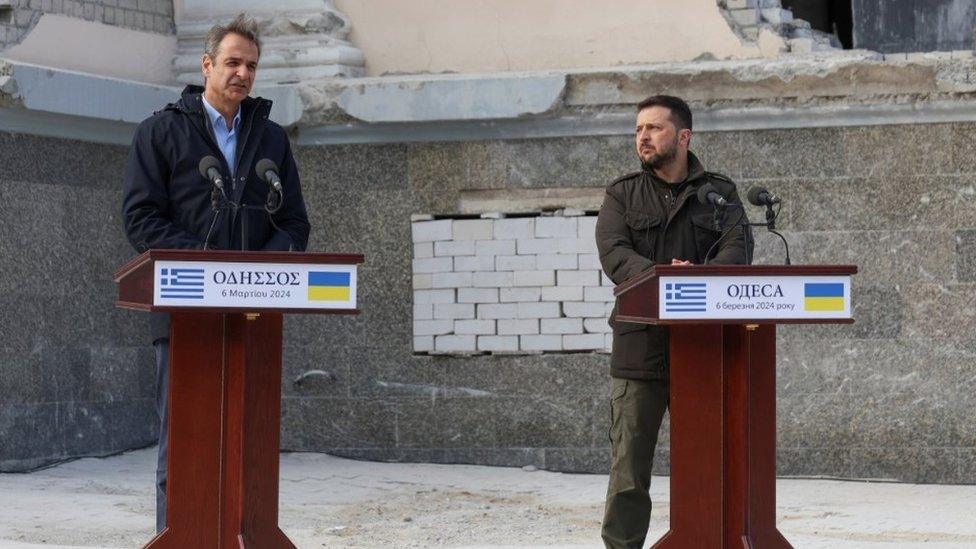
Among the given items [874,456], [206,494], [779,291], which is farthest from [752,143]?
[206,494]

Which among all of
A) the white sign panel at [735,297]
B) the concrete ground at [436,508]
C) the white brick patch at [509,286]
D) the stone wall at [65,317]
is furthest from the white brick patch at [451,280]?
the white sign panel at [735,297]

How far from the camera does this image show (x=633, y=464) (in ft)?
18.7

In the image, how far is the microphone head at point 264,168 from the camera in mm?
5168

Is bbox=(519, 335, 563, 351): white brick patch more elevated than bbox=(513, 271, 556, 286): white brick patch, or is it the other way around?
bbox=(513, 271, 556, 286): white brick patch

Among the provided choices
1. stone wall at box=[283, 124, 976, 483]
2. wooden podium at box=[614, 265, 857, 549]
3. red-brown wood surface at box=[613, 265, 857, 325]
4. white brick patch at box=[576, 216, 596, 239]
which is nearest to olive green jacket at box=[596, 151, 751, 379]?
wooden podium at box=[614, 265, 857, 549]

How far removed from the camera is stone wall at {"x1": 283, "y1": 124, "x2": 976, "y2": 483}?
881cm

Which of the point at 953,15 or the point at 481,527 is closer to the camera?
the point at 481,527

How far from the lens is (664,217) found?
5.78m

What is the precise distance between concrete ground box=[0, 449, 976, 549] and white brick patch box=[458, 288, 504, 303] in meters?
0.93

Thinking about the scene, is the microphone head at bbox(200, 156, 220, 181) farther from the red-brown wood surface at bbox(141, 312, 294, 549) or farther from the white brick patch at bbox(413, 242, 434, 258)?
the white brick patch at bbox(413, 242, 434, 258)

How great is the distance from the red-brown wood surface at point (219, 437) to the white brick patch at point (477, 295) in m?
4.37

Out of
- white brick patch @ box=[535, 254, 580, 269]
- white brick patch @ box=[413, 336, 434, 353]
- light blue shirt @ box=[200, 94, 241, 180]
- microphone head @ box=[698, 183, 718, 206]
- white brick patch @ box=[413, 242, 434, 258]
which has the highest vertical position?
light blue shirt @ box=[200, 94, 241, 180]

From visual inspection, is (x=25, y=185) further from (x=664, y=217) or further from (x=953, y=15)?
(x=953, y=15)

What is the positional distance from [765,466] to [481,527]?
2463 millimetres
